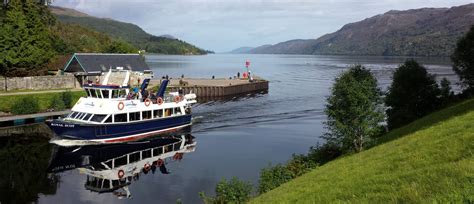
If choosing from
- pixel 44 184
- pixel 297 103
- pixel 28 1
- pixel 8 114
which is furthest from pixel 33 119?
pixel 297 103

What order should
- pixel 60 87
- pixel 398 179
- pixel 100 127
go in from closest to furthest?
pixel 398 179 → pixel 100 127 → pixel 60 87

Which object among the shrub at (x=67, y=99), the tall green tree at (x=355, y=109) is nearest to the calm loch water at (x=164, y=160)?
the tall green tree at (x=355, y=109)

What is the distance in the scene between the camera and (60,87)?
65812mm

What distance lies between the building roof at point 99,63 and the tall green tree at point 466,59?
5067 cm

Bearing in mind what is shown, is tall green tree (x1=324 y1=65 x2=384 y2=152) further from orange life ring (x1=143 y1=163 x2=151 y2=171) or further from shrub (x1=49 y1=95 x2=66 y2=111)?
shrub (x1=49 y1=95 x2=66 y2=111)

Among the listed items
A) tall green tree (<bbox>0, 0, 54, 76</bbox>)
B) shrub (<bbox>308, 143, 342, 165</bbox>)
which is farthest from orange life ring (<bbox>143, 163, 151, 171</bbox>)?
tall green tree (<bbox>0, 0, 54, 76</bbox>)

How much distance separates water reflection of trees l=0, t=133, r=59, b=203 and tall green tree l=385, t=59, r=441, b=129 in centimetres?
3258

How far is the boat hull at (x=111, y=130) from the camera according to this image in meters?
40.2

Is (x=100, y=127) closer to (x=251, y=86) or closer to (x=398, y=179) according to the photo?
(x=398, y=179)

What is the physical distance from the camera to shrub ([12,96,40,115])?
50.3 m

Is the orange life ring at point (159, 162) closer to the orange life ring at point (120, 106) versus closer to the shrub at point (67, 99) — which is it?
the orange life ring at point (120, 106)

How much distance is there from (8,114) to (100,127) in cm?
1647

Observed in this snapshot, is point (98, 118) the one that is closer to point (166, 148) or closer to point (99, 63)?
point (166, 148)

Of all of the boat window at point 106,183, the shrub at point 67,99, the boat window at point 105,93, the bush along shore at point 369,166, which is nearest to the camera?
the bush along shore at point 369,166
